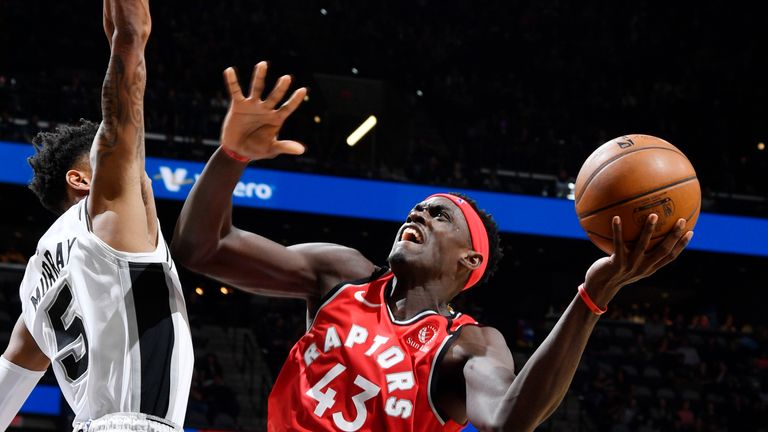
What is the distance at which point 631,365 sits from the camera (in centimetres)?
1316

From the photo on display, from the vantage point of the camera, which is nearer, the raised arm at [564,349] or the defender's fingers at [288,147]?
the raised arm at [564,349]

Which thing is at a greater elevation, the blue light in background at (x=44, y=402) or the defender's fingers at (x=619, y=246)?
the defender's fingers at (x=619, y=246)

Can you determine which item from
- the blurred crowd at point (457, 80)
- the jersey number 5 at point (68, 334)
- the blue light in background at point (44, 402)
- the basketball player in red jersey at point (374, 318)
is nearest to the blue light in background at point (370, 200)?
the blurred crowd at point (457, 80)

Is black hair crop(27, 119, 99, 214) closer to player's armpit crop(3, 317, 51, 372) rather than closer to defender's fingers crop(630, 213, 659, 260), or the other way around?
player's armpit crop(3, 317, 51, 372)

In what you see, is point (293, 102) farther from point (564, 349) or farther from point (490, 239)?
point (490, 239)

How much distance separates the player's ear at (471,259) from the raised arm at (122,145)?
1.44 meters

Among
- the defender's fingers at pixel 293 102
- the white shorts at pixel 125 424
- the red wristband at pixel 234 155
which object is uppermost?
the defender's fingers at pixel 293 102

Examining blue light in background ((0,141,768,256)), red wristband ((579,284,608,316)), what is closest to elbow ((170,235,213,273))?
red wristband ((579,284,608,316))

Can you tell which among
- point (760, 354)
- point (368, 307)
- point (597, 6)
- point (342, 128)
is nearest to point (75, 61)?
point (342, 128)

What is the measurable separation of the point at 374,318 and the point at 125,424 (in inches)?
45.3

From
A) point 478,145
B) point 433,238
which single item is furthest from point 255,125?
point 478,145

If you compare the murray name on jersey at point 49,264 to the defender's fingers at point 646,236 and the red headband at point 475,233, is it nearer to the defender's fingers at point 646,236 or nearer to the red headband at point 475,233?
the defender's fingers at point 646,236

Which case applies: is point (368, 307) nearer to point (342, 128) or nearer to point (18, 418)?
point (18, 418)

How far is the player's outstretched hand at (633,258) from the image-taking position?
2439mm
